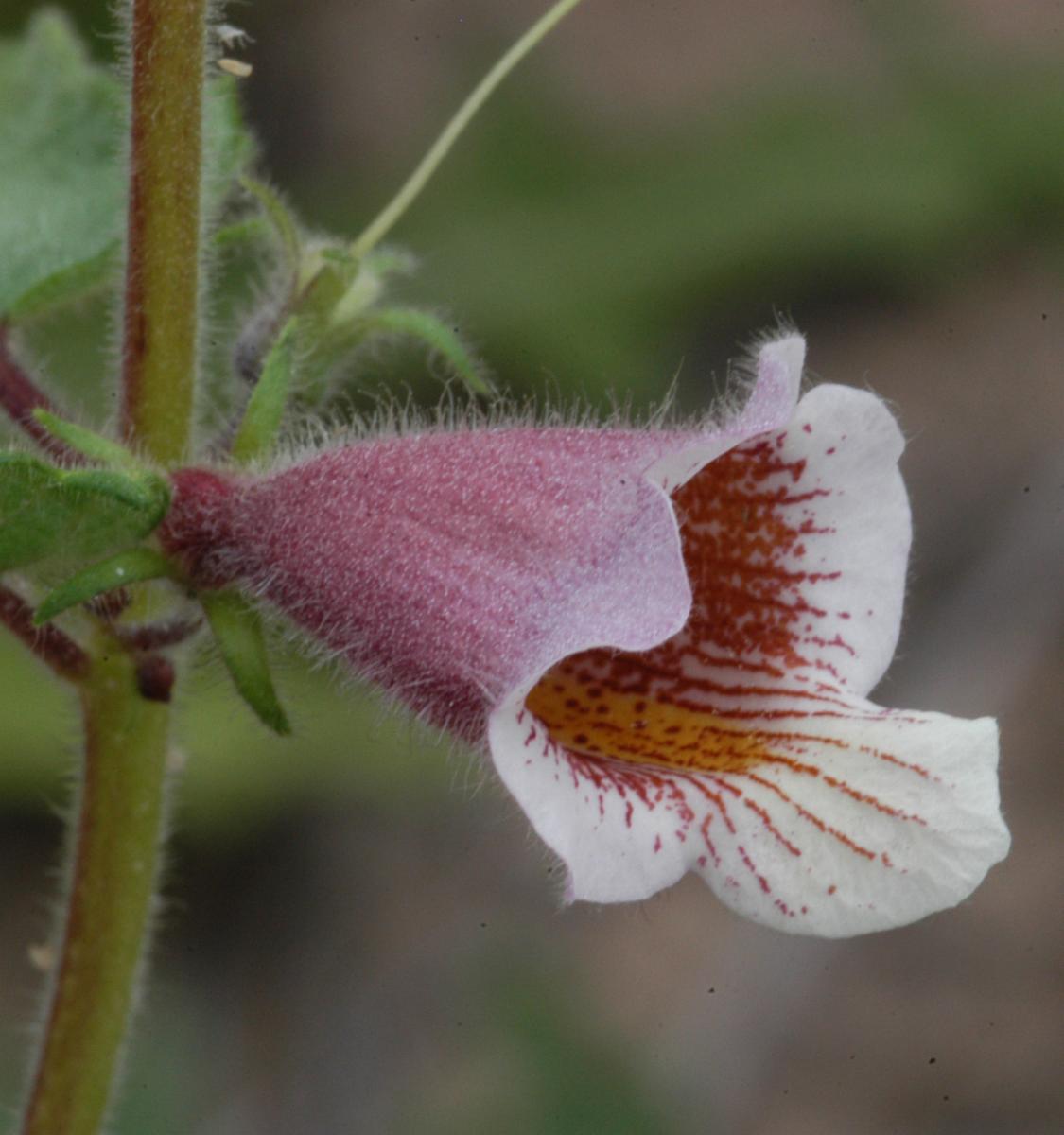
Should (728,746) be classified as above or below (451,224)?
above

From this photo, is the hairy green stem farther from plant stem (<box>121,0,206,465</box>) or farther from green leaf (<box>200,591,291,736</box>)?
green leaf (<box>200,591,291,736</box>)

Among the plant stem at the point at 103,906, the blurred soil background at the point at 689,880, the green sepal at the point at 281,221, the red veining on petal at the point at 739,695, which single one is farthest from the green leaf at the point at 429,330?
the blurred soil background at the point at 689,880

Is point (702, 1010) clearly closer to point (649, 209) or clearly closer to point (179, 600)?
point (649, 209)

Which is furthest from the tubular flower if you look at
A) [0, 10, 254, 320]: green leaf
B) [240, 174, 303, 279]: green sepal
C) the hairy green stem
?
[0, 10, 254, 320]: green leaf

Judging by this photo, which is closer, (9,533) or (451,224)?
(9,533)

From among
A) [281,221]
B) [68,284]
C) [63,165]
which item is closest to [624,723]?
[281,221]

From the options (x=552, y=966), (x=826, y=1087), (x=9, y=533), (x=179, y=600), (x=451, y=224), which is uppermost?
(x=9, y=533)

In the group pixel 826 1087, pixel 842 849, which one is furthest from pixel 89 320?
pixel 842 849
